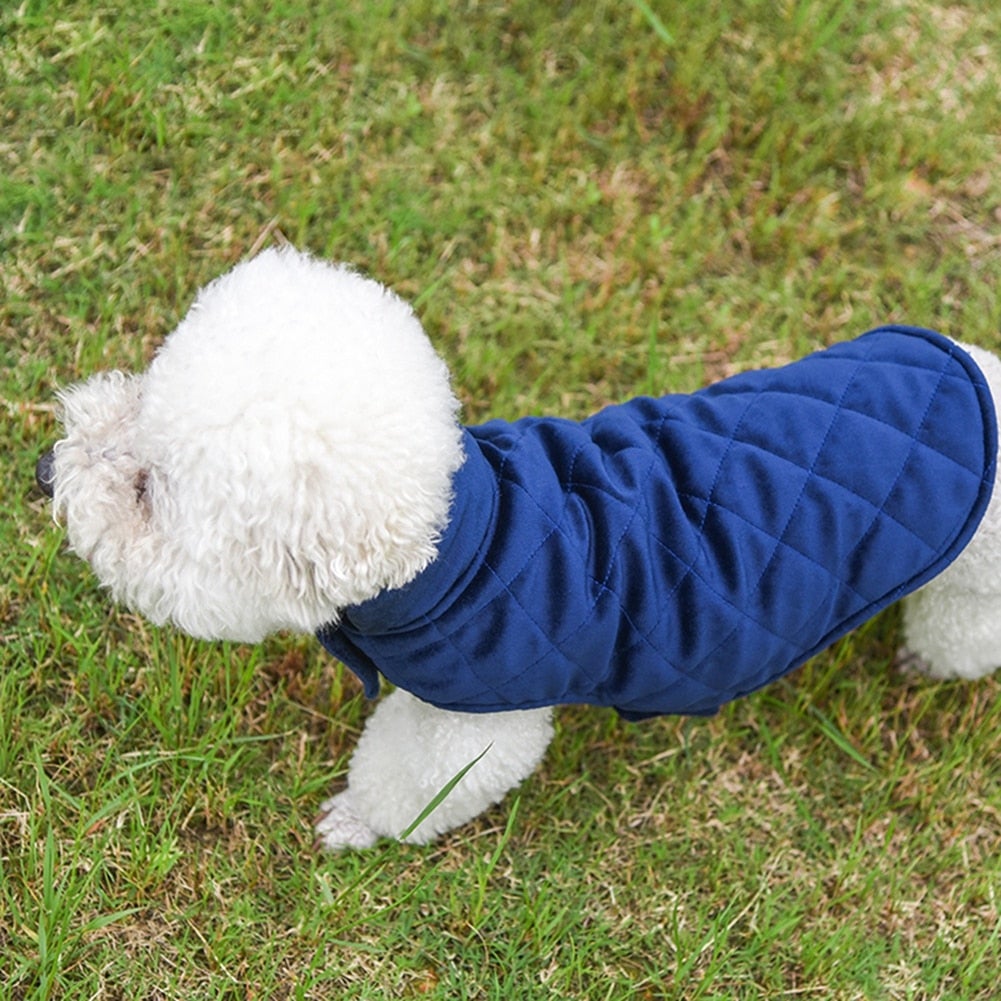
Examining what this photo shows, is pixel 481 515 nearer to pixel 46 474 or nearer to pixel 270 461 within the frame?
pixel 270 461

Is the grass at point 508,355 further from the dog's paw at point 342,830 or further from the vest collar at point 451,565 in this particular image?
the vest collar at point 451,565

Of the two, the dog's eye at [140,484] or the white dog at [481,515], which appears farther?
the dog's eye at [140,484]

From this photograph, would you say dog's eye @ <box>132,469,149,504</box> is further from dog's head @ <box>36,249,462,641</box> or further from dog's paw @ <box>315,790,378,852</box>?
dog's paw @ <box>315,790,378,852</box>

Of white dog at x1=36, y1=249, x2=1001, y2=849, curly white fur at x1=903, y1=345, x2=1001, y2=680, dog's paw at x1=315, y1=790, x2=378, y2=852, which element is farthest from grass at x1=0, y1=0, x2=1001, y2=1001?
white dog at x1=36, y1=249, x2=1001, y2=849

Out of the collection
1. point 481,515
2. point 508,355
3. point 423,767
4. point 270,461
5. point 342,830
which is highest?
point 270,461

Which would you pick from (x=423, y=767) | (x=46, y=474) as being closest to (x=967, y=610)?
(x=423, y=767)

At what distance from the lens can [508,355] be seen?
3113 mm

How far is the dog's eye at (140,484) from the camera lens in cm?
186

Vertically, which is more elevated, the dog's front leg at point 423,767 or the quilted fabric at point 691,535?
the quilted fabric at point 691,535

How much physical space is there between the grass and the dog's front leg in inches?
3.0

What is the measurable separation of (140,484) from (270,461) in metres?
0.30

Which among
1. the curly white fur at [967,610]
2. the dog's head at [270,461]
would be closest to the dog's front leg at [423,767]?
the dog's head at [270,461]

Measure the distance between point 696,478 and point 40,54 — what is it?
2138 millimetres

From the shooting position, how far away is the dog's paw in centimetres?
248
